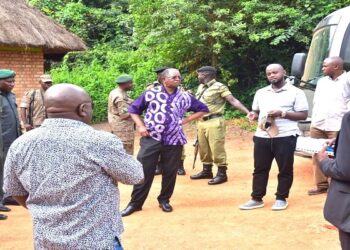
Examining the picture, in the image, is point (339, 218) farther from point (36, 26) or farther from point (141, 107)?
point (36, 26)

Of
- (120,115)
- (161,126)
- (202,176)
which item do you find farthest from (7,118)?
(202,176)

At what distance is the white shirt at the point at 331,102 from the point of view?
19.1 feet

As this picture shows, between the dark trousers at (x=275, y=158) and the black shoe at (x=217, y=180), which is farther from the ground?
the dark trousers at (x=275, y=158)

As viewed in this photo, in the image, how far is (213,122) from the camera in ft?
24.2

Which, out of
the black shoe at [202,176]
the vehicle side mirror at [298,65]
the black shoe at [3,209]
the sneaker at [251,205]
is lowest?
the black shoe at [3,209]

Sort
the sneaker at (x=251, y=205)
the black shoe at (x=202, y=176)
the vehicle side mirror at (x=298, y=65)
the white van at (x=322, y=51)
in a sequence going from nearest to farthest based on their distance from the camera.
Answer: the sneaker at (x=251, y=205) < the white van at (x=322, y=51) < the vehicle side mirror at (x=298, y=65) < the black shoe at (x=202, y=176)

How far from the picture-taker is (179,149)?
5.86 meters

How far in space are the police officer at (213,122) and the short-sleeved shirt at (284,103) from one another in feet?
4.49

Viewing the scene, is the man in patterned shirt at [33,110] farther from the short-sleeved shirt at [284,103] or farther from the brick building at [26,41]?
the brick building at [26,41]

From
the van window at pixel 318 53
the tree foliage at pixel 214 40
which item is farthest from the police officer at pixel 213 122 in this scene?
the tree foliage at pixel 214 40

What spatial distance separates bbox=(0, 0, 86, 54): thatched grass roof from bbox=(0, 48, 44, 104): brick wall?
338 mm

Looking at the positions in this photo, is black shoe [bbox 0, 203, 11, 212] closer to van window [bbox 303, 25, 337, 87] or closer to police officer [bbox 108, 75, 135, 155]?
police officer [bbox 108, 75, 135, 155]

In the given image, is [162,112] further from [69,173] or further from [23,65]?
[23,65]

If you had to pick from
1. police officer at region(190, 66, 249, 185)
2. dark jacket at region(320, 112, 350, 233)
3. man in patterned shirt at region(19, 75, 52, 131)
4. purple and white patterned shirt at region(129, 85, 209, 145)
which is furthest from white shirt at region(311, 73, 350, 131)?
man in patterned shirt at region(19, 75, 52, 131)
